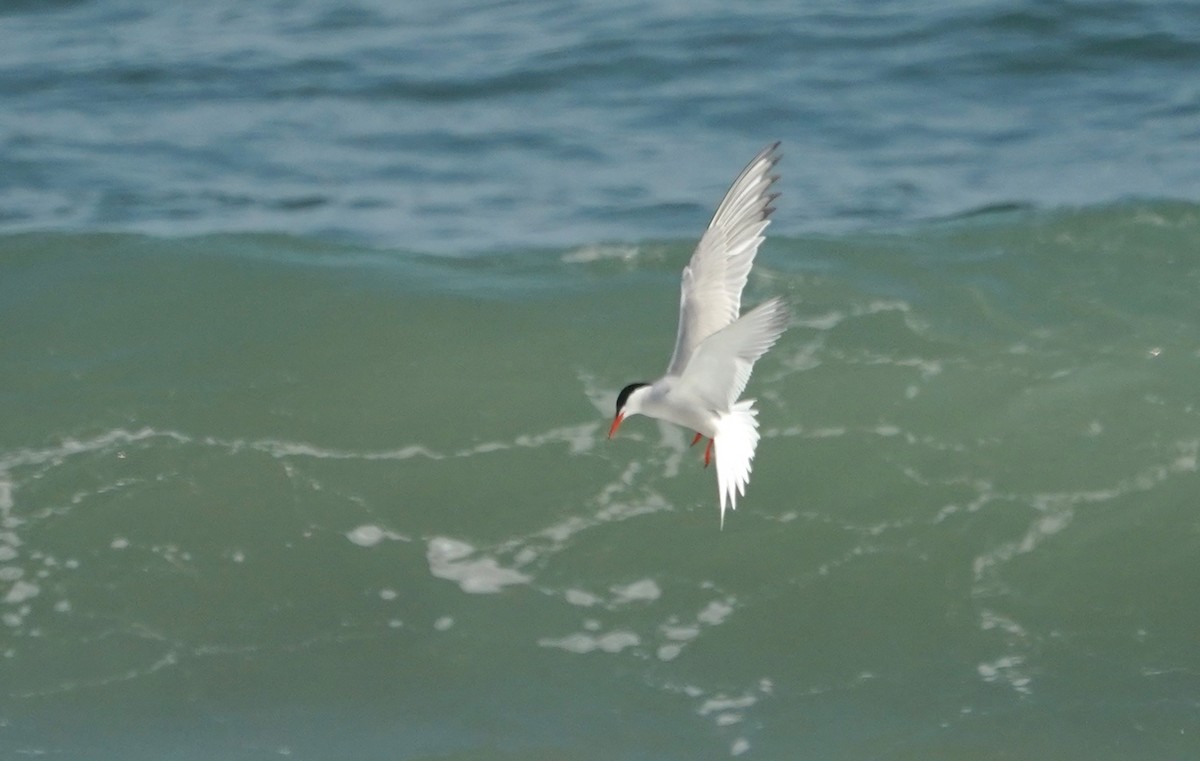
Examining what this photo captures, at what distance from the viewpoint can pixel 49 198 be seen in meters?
10.6

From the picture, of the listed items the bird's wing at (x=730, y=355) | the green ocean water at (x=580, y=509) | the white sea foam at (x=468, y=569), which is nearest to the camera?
the bird's wing at (x=730, y=355)

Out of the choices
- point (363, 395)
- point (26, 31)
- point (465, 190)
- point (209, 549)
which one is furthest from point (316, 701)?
point (26, 31)

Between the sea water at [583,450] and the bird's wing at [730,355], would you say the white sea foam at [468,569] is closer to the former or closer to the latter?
the sea water at [583,450]

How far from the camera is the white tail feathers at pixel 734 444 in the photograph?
17.1 feet

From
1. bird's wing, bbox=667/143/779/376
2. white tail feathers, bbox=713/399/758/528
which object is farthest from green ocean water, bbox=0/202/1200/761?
bird's wing, bbox=667/143/779/376

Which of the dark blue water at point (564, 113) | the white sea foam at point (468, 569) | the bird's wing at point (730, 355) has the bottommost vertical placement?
the white sea foam at point (468, 569)

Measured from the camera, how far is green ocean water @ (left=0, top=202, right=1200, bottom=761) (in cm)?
625

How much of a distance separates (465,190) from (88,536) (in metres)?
4.40

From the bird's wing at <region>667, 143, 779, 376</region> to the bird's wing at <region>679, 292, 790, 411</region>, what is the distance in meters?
0.11

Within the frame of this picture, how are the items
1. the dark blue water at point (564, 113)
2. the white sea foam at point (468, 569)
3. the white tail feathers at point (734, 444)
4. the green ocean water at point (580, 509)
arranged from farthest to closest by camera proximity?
the dark blue water at point (564, 113), the white sea foam at point (468, 569), the green ocean water at point (580, 509), the white tail feathers at point (734, 444)

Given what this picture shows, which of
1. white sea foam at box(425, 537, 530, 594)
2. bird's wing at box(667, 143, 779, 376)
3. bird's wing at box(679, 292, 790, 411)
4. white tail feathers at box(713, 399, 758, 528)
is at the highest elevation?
bird's wing at box(667, 143, 779, 376)

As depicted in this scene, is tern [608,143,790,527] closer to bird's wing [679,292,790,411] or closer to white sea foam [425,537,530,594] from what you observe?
bird's wing [679,292,790,411]

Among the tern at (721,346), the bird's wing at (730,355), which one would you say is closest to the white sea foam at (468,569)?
the tern at (721,346)

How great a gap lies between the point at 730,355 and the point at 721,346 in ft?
0.26
